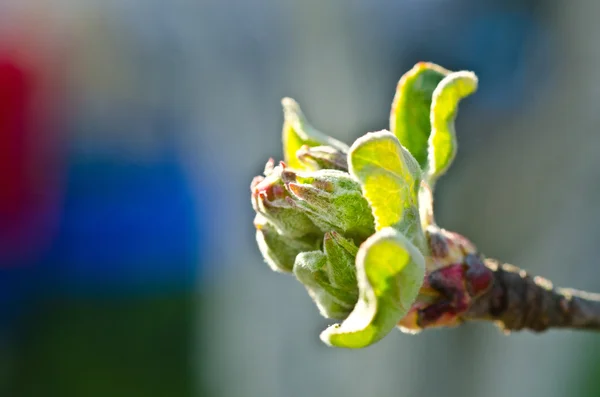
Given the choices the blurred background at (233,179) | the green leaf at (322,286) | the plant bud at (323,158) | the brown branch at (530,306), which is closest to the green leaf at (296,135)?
the plant bud at (323,158)

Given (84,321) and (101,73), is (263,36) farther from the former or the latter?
(84,321)

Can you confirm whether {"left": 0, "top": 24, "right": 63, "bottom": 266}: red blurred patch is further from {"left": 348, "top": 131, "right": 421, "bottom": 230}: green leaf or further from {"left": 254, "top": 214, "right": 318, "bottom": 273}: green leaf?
{"left": 348, "top": 131, "right": 421, "bottom": 230}: green leaf

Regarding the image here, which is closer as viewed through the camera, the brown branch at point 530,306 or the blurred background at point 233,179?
the brown branch at point 530,306

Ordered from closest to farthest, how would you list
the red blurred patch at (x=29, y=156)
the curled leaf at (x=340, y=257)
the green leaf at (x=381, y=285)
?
the green leaf at (x=381, y=285)
the curled leaf at (x=340, y=257)
the red blurred patch at (x=29, y=156)

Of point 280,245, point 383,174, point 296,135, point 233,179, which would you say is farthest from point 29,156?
point 383,174

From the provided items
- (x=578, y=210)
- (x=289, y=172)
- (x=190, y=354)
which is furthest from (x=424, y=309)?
(x=190, y=354)

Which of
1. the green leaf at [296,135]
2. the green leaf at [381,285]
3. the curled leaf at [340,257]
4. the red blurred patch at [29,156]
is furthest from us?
the red blurred patch at [29,156]

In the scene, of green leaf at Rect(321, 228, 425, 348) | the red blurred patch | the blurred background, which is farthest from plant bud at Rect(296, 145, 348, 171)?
the red blurred patch

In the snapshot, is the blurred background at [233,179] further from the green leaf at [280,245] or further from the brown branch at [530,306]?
the green leaf at [280,245]
